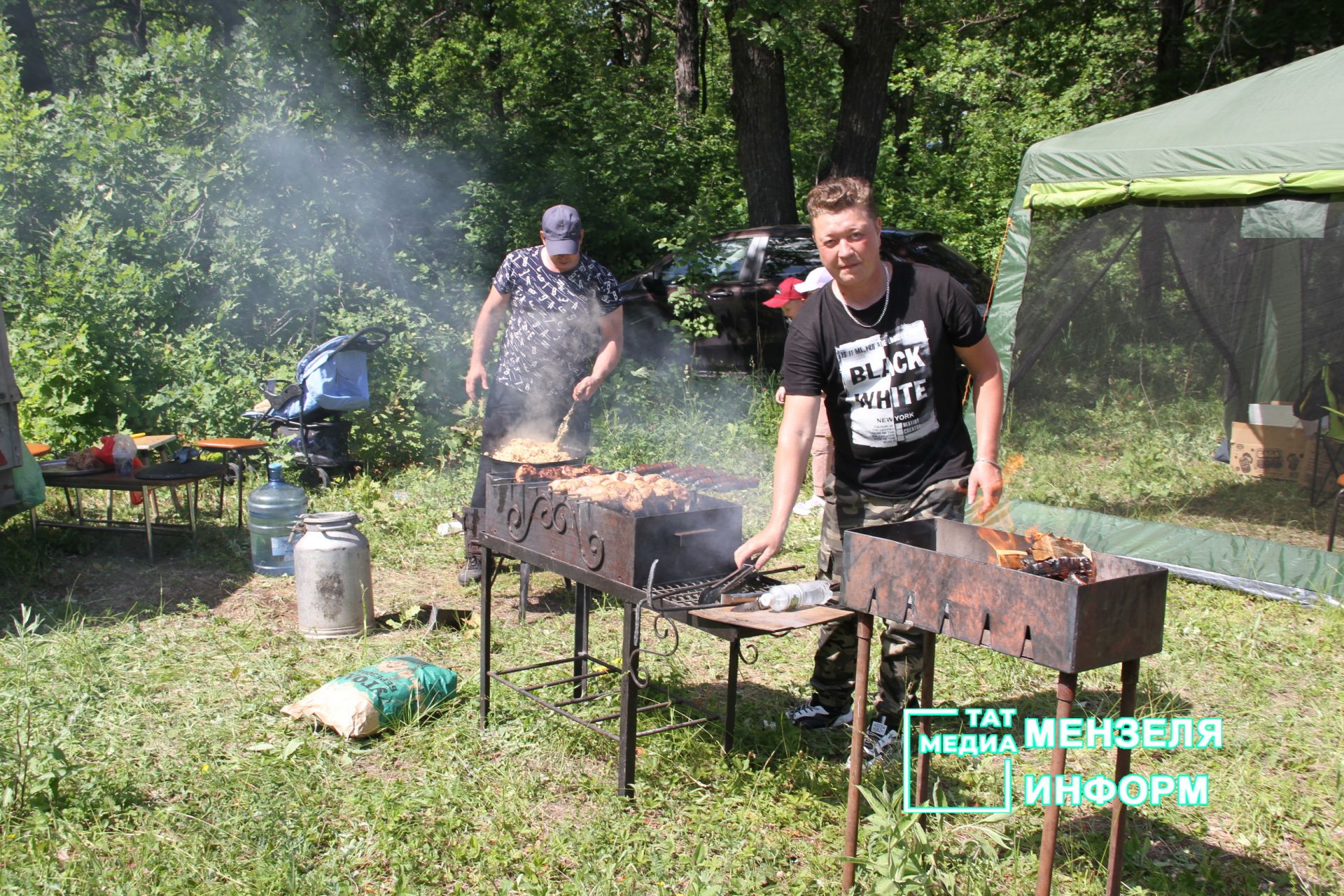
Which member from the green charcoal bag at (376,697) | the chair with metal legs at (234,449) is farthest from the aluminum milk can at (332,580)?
the chair with metal legs at (234,449)

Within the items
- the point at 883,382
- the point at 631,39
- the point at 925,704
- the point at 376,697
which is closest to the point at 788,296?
the point at 883,382

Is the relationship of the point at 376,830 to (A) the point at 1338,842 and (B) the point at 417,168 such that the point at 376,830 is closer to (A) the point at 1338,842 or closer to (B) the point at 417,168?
(A) the point at 1338,842

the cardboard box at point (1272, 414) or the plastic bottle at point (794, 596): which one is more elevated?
the cardboard box at point (1272, 414)

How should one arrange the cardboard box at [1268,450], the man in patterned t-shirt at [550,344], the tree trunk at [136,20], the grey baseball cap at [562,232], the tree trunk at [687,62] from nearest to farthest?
1. the grey baseball cap at [562,232]
2. the man in patterned t-shirt at [550,344]
3. the cardboard box at [1268,450]
4. the tree trunk at [136,20]
5. the tree trunk at [687,62]

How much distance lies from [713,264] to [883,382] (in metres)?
6.44

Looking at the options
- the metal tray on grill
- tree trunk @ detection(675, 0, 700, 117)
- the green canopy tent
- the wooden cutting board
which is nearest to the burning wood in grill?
the wooden cutting board

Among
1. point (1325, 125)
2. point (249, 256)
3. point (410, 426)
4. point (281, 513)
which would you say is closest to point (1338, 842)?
point (1325, 125)

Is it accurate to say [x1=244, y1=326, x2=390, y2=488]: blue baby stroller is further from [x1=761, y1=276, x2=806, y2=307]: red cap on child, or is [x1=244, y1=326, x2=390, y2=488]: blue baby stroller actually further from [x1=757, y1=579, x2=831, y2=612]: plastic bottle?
[x1=757, y1=579, x2=831, y2=612]: plastic bottle

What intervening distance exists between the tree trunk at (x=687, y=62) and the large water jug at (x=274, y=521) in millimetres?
11682

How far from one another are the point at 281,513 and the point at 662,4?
662 inches

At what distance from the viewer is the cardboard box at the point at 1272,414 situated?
6996 millimetres

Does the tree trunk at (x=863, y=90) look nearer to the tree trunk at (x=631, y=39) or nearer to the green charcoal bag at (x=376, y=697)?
the green charcoal bag at (x=376, y=697)

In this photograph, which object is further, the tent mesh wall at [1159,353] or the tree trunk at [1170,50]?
the tree trunk at [1170,50]

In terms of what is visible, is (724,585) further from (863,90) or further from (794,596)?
(863,90)
